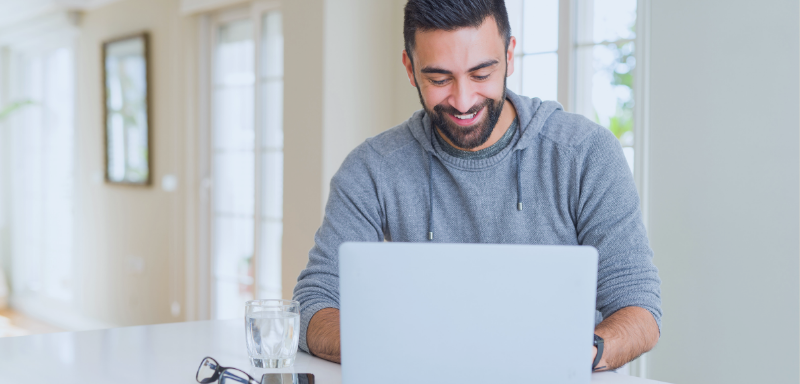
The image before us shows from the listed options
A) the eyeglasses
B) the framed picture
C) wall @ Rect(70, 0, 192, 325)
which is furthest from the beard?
the framed picture

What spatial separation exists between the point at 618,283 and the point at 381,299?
0.59 metres

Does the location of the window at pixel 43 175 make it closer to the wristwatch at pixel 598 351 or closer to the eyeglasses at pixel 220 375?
the eyeglasses at pixel 220 375

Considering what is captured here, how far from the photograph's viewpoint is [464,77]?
1.30 m

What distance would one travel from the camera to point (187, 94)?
4027mm

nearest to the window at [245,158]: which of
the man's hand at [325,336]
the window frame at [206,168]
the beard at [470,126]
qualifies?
the window frame at [206,168]

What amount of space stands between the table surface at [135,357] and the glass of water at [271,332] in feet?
0.06

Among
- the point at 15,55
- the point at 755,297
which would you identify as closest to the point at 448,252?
the point at 755,297

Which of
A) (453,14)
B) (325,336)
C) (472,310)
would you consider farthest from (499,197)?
(472,310)

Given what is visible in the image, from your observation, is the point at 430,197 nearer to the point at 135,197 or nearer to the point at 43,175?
the point at 135,197

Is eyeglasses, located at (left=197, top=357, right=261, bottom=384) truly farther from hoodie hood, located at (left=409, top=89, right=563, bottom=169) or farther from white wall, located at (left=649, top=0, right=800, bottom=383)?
white wall, located at (left=649, top=0, right=800, bottom=383)

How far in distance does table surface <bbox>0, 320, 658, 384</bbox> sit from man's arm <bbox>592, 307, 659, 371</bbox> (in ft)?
0.10

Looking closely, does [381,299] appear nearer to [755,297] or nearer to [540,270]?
[540,270]

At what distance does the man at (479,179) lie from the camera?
4.03ft

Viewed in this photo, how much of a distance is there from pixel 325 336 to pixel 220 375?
0.21 m
